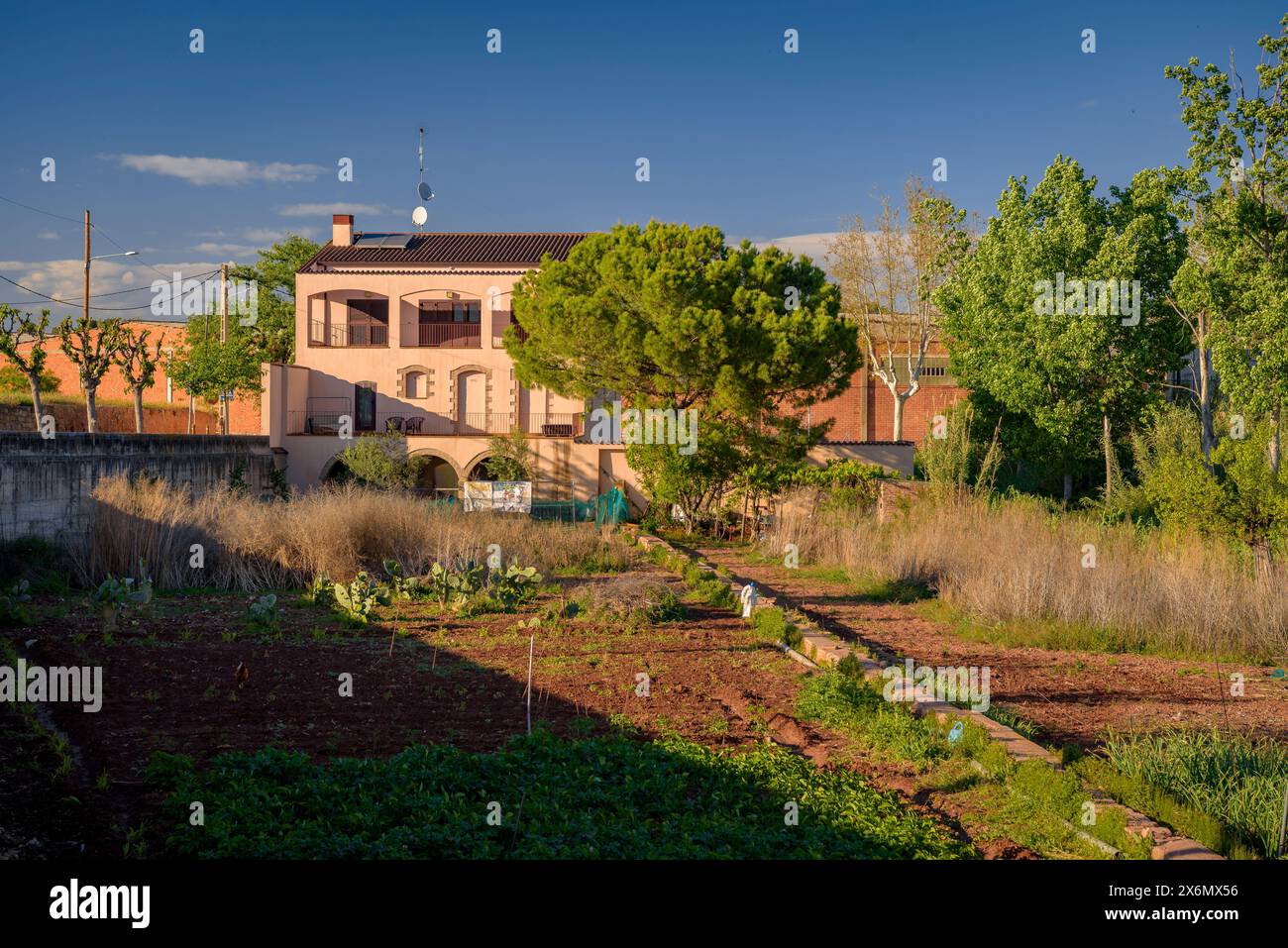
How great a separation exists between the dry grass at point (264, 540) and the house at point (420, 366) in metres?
17.3

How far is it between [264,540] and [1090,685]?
33.2ft

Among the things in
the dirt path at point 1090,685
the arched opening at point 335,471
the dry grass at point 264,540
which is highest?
the arched opening at point 335,471

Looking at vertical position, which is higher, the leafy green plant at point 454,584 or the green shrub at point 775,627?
the leafy green plant at point 454,584

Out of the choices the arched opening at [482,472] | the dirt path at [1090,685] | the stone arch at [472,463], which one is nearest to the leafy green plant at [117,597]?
the dirt path at [1090,685]

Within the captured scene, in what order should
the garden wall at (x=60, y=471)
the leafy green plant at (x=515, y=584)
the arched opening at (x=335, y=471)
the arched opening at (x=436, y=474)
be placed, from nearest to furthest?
the leafy green plant at (x=515, y=584) → the garden wall at (x=60, y=471) → the arched opening at (x=335, y=471) → the arched opening at (x=436, y=474)

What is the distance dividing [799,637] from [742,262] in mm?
15201

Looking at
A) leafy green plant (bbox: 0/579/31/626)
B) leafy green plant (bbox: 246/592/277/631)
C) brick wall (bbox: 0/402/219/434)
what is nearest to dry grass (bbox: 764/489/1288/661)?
leafy green plant (bbox: 246/592/277/631)

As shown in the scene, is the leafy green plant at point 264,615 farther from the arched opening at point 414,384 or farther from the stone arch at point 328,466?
the arched opening at point 414,384

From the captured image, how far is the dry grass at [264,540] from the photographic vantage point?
13.5 meters

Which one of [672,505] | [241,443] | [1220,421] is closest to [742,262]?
[672,505]

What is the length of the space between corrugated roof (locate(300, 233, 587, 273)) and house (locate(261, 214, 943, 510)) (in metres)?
0.05

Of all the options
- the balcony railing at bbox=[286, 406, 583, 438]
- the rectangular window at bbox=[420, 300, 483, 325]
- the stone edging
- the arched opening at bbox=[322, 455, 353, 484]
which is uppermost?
the rectangular window at bbox=[420, 300, 483, 325]

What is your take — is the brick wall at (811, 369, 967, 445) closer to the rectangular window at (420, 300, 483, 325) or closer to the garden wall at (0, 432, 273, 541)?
the rectangular window at (420, 300, 483, 325)

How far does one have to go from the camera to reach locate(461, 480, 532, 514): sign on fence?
19.9m
